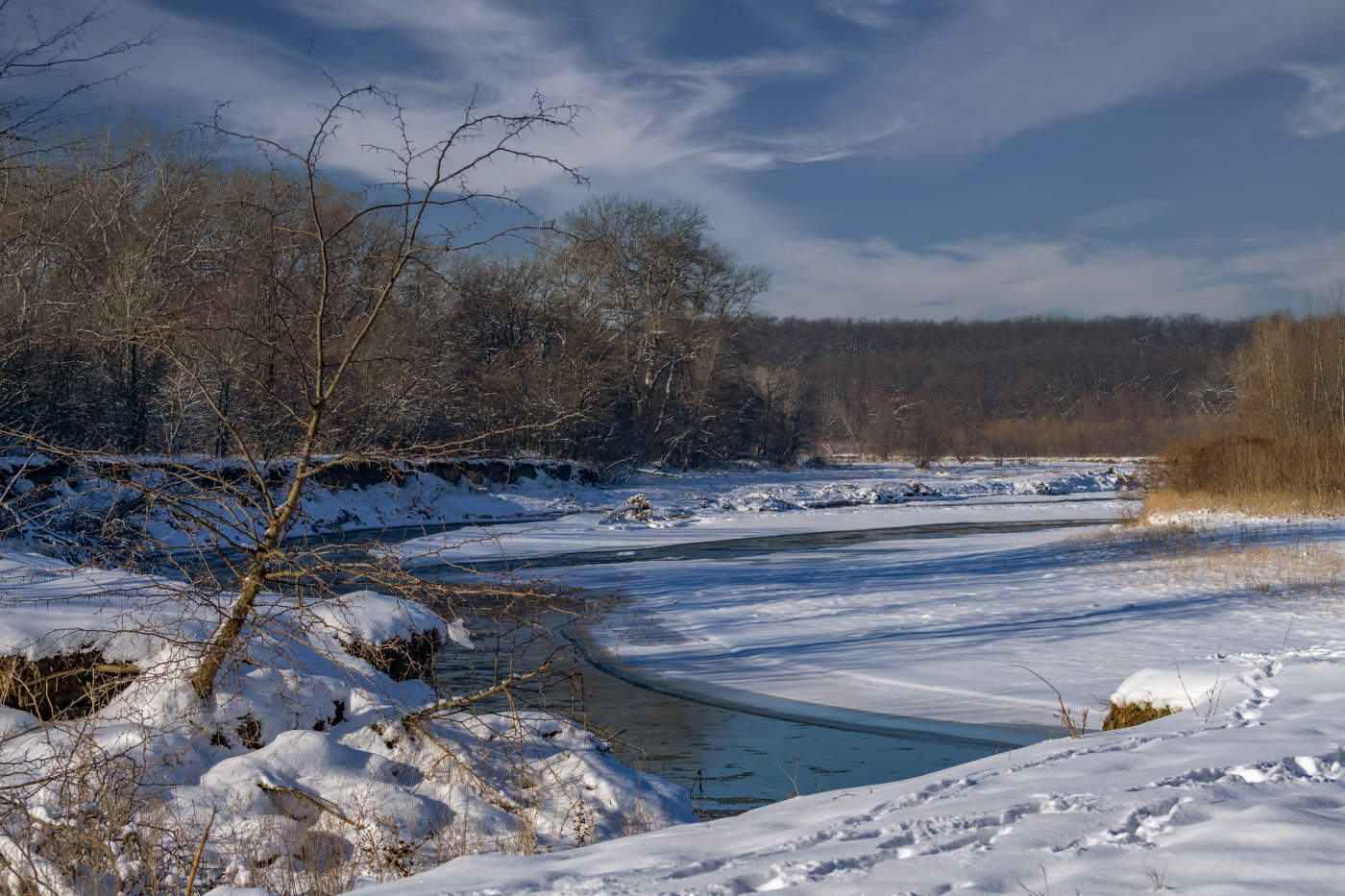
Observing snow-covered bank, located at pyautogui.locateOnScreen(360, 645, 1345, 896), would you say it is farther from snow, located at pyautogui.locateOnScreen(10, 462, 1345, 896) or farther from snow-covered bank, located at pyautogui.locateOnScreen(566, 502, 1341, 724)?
snow-covered bank, located at pyautogui.locateOnScreen(566, 502, 1341, 724)

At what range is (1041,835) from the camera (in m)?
3.14

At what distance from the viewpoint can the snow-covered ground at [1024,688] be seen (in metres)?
2.96

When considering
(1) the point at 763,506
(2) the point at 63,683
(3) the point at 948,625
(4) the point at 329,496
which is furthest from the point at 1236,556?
(4) the point at 329,496

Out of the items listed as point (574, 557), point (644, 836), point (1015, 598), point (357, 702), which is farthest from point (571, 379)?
point (644, 836)

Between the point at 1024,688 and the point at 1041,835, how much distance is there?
6406 millimetres

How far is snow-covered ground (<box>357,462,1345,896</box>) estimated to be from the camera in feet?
9.70

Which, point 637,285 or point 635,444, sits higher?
point 637,285

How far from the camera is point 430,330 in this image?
33.4 metres

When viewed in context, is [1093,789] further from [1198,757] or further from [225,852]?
[225,852]

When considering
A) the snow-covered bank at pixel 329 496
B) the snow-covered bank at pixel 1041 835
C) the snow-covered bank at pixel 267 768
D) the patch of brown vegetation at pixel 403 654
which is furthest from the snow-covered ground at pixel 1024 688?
the snow-covered bank at pixel 329 496

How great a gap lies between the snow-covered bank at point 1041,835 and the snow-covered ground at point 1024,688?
0.04ft

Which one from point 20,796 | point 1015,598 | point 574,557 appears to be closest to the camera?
point 20,796

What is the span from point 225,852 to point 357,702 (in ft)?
5.15

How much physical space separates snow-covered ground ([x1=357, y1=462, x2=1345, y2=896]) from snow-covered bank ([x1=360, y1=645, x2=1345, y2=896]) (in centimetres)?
1
